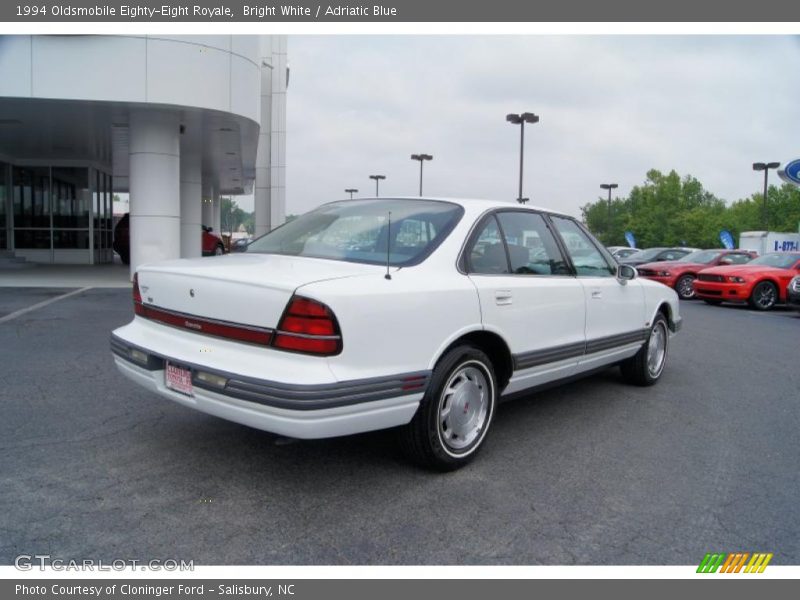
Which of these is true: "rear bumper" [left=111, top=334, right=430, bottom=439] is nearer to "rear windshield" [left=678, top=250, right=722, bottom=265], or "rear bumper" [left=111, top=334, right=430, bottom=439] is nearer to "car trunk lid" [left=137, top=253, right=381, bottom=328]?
"car trunk lid" [left=137, top=253, right=381, bottom=328]

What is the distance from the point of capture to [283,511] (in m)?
3.23

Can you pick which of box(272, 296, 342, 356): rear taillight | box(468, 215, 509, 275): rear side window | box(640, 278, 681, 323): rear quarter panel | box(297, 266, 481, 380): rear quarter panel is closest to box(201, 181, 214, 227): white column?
box(640, 278, 681, 323): rear quarter panel

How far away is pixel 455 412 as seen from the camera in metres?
3.80

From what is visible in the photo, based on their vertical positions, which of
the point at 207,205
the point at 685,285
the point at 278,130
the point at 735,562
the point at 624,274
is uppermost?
the point at 278,130

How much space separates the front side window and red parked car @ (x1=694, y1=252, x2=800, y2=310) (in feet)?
34.0

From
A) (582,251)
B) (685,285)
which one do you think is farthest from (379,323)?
(685,285)

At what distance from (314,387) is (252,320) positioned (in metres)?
0.51

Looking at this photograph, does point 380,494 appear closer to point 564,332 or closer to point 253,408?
point 253,408

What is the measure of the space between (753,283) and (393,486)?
13.1 metres

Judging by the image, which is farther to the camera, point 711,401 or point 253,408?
point 711,401

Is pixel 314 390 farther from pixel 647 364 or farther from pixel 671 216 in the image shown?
pixel 671 216

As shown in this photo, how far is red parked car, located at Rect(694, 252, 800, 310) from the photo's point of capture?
14227 mm
